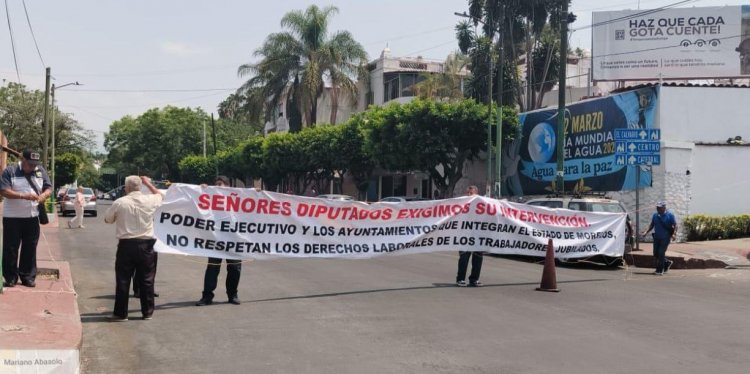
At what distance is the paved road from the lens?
23.4 ft

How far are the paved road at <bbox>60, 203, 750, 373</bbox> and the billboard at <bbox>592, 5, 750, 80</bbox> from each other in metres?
18.9

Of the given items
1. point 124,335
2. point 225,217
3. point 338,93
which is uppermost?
point 338,93

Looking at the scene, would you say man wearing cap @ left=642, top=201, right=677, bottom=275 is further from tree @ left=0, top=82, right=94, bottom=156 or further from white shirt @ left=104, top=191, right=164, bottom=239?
tree @ left=0, top=82, right=94, bottom=156

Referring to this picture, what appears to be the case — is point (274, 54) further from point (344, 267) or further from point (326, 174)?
point (344, 267)

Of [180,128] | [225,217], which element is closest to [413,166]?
[225,217]

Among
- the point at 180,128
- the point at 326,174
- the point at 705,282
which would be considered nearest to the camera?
the point at 705,282

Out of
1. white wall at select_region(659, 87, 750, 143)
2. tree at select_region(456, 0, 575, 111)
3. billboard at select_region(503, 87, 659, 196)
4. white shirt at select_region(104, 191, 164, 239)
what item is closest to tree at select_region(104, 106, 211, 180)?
tree at select_region(456, 0, 575, 111)

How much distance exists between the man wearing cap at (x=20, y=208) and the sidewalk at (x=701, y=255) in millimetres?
13598

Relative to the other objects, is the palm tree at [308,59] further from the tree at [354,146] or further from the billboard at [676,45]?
the billboard at [676,45]

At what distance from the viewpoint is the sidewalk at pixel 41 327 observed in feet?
20.0

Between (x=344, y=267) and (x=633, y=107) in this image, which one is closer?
(x=344, y=267)

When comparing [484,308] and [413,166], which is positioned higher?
[413,166]

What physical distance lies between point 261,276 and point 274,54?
135 feet

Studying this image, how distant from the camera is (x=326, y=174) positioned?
5247cm
